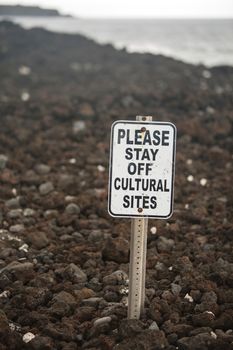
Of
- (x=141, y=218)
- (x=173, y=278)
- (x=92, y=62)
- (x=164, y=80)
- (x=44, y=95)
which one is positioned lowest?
(x=173, y=278)

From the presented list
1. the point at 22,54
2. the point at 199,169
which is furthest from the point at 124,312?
the point at 22,54

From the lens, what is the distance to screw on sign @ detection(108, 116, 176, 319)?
3.63 m

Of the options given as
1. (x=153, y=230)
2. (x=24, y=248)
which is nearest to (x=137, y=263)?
(x=24, y=248)

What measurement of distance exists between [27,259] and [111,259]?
0.75m

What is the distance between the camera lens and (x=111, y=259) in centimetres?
529

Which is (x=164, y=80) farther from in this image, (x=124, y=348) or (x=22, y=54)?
(x=124, y=348)

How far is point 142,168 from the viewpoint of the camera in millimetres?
3656

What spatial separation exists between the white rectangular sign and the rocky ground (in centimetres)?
80

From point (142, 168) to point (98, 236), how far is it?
2.36m

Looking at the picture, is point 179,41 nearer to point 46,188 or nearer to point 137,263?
point 46,188

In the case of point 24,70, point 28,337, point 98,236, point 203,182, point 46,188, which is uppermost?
point 24,70

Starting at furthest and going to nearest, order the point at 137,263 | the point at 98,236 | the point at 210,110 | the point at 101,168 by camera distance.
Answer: the point at 210,110 → the point at 101,168 → the point at 98,236 → the point at 137,263

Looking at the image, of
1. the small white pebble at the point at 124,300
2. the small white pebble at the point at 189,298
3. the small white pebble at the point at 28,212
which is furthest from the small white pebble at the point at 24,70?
Result: the small white pebble at the point at 189,298

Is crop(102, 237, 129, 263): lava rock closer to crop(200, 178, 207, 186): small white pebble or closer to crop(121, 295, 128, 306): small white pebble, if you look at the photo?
crop(121, 295, 128, 306): small white pebble
